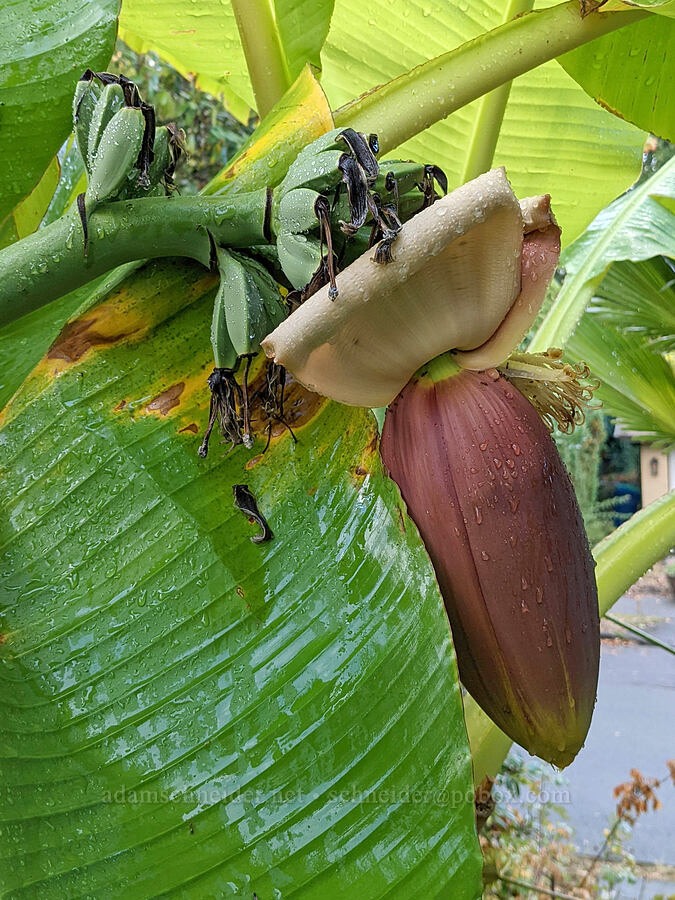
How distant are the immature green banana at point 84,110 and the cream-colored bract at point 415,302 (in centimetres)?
14

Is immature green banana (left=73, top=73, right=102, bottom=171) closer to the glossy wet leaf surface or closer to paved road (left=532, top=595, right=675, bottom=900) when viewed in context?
the glossy wet leaf surface

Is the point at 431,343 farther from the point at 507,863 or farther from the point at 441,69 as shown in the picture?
the point at 507,863

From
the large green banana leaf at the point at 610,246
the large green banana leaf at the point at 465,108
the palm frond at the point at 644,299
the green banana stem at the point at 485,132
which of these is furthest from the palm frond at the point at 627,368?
the green banana stem at the point at 485,132

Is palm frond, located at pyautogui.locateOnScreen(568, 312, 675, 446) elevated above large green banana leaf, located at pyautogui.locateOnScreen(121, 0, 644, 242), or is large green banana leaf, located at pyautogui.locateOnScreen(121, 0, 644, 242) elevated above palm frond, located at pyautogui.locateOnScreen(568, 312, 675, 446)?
palm frond, located at pyautogui.locateOnScreen(568, 312, 675, 446)

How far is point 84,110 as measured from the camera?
0.35 metres

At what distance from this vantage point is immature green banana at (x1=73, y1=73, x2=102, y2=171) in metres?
0.35

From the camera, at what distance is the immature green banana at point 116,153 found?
12.8 inches

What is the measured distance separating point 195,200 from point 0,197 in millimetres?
155

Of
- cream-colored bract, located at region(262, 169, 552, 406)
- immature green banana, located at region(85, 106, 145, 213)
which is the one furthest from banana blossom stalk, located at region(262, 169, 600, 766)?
immature green banana, located at region(85, 106, 145, 213)

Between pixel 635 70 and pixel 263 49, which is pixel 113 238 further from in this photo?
pixel 635 70

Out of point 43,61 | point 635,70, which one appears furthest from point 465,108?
point 43,61

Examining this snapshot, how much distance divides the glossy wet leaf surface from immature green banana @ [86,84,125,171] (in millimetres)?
71

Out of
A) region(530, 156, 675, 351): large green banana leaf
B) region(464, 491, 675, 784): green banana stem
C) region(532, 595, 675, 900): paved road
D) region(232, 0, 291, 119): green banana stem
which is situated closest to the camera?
region(232, 0, 291, 119): green banana stem

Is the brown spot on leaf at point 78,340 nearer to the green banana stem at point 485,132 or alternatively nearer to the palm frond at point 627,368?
the green banana stem at point 485,132
